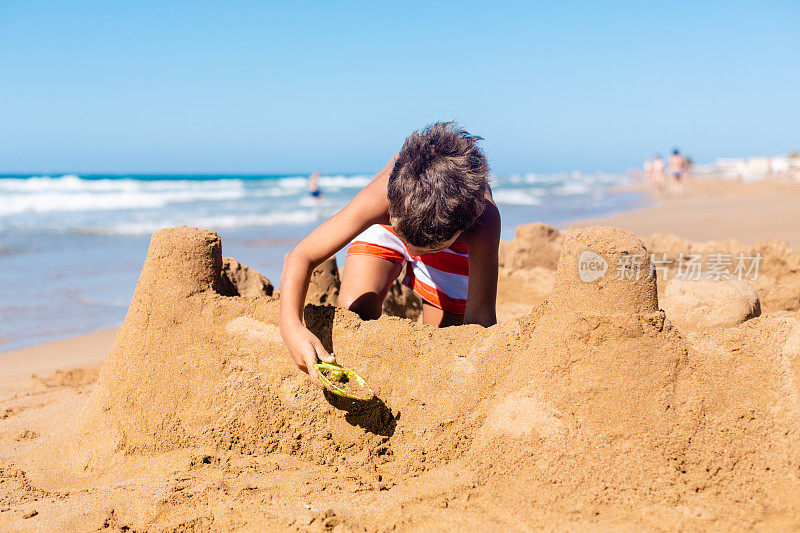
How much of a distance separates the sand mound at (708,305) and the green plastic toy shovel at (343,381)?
141 centimetres

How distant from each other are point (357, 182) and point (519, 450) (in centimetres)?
4268

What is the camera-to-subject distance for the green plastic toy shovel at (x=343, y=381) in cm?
210

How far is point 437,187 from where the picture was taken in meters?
2.15

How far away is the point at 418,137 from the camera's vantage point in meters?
2.33

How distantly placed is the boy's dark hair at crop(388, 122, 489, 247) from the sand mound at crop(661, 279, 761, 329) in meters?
1.12

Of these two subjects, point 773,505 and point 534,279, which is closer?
point 773,505

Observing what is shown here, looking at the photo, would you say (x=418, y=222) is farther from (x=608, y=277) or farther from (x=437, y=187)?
(x=608, y=277)

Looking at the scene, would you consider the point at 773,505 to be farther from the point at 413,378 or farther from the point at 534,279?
the point at 534,279

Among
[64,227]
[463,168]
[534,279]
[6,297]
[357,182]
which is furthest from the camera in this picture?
Answer: [357,182]

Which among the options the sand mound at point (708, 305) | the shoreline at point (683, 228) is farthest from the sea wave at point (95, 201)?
the sand mound at point (708, 305)

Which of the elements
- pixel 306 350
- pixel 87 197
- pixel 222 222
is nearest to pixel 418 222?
pixel 306 350

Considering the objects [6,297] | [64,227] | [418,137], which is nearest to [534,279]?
[418,137]

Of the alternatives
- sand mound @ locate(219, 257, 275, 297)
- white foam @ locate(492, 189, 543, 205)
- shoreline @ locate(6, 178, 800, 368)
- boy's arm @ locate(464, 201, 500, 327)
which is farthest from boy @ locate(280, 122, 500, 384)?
white foam @ locate(492, 189, 543, 205)

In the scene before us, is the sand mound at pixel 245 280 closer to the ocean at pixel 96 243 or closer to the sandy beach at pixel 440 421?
the sandy beach at pixel 440 421
